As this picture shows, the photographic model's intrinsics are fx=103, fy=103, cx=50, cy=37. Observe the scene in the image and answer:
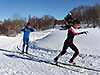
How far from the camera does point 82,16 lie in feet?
208

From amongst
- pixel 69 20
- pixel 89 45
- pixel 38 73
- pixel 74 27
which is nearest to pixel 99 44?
pixel 89 45

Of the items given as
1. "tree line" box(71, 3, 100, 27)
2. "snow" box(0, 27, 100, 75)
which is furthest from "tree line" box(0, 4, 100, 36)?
"snow" box(0, 27, 100, 75)

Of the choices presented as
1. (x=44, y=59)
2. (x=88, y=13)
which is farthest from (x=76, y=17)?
(x=44, y=59)

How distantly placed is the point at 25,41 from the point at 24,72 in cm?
313

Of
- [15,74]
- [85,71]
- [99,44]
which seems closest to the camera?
[15,74]

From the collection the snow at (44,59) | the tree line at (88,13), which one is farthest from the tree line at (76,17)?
the snow at (44,59)

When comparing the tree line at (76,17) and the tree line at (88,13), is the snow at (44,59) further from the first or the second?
the tree line at (88,13)

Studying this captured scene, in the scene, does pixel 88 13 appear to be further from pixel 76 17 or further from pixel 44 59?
pixel 44 59

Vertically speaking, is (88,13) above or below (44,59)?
above

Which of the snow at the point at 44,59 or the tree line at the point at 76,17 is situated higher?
the tree line at the point at 76,17

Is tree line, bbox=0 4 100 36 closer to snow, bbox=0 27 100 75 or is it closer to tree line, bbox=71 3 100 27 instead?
tree line, bbox=71 3 100 27

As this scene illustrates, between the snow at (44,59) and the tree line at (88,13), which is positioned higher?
the tree line at (88,13)

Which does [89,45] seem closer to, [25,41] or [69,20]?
[25,41]

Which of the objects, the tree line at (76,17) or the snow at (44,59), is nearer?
the snow at (44,59)
